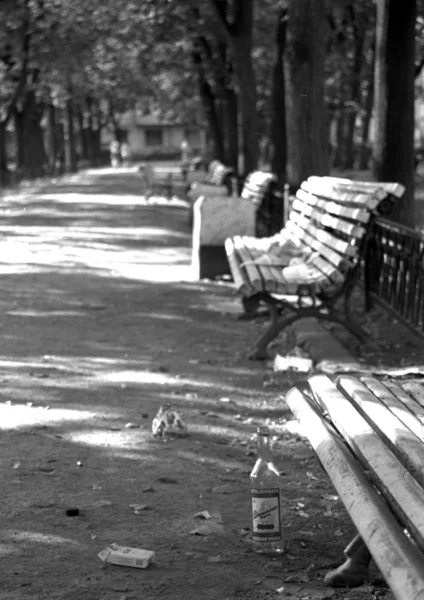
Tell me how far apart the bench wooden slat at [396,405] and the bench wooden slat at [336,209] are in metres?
3.87

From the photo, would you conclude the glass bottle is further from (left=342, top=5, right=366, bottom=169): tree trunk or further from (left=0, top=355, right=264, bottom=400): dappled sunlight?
(left=342, top=5, right=366, bottom=169): tree trunk

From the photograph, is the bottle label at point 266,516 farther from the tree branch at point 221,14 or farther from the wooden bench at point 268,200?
the tree branch at point 221,14

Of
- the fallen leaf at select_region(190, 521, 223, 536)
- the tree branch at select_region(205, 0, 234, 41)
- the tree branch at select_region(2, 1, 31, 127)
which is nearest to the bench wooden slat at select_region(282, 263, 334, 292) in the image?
the fallen leaf at select_region(190, 521, 223, 536)

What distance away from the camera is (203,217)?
14023 mm

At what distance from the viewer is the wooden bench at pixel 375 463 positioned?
3469 mm

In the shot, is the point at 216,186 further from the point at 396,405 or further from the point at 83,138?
the point at 83,138

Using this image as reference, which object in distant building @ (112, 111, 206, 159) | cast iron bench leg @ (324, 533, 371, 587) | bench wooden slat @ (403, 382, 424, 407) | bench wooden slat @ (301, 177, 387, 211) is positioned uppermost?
bench wooden slat @ (301, 177, 387, 211)

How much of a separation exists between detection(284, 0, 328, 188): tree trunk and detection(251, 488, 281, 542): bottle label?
414 inches

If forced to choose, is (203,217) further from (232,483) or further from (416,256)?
(232,483)

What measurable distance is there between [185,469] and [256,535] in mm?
1286

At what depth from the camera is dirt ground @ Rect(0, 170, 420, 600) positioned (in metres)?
4.75

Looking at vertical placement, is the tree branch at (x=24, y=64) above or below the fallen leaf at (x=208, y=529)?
above

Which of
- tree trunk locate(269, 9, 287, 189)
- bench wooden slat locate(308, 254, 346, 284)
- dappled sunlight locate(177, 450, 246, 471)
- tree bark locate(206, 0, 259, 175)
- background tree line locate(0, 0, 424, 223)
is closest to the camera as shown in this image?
dappled sunlight locate(177, 450, 246, 471)

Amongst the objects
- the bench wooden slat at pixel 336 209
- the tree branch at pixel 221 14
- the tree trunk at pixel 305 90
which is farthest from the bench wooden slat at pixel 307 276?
the tree branch at pixel 221 14
